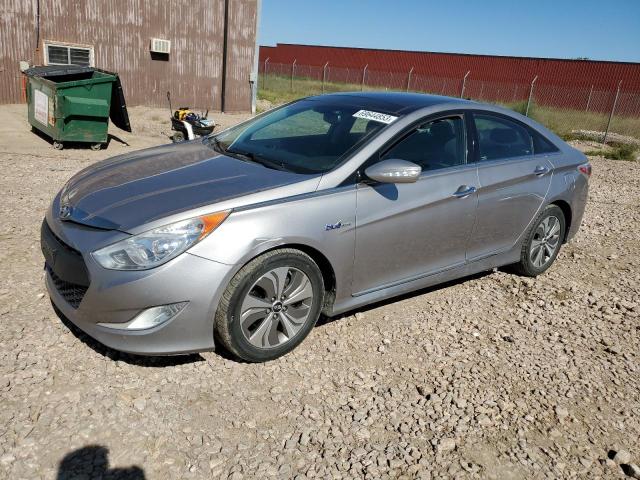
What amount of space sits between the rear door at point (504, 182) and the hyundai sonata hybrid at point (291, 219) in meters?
0.01

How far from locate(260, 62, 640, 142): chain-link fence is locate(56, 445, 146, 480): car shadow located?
17552mm

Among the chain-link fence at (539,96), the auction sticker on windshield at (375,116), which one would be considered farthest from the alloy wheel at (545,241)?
the chain-link fence at (539,96)

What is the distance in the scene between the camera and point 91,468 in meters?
2.52

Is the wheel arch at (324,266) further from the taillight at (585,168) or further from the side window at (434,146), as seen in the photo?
the taillight at (585,168)

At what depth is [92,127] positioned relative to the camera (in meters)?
9.92

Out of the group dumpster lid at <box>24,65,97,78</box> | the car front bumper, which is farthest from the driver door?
dumpster lid at <box>24,65,97,78</box>

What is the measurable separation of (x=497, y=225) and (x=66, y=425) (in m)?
3.32

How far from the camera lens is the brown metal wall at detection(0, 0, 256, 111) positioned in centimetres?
1277

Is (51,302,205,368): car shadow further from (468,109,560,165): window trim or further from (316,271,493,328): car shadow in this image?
(468,109,560,165): window trim

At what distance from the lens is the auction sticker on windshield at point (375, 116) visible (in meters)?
3.95

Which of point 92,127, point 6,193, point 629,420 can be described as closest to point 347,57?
point 92,127

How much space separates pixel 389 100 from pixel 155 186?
6.29 ft

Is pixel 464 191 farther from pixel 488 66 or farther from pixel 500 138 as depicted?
pixel 488 66

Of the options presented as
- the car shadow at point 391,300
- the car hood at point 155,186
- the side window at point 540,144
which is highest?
the side window at point 540,144
